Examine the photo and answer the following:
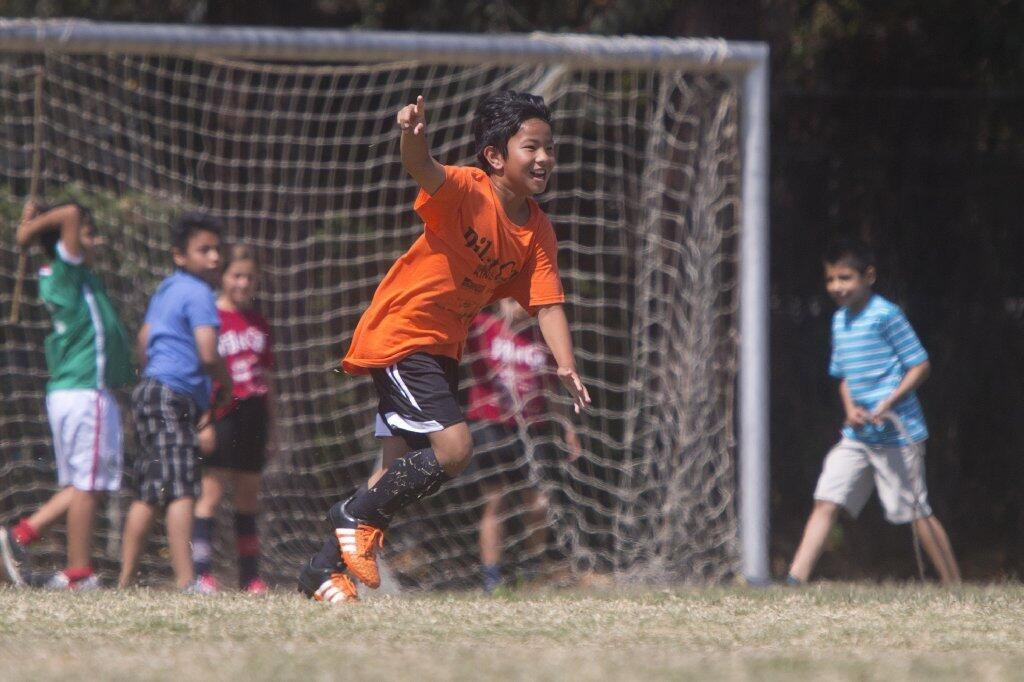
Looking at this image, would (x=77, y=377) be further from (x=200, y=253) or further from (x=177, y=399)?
(x=200, y=253)

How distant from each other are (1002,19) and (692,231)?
252cm

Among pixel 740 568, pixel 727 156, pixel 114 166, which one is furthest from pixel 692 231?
pixel 114 166

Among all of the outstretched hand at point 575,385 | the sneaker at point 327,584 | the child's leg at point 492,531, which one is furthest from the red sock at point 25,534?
the outstretched hand at point 575,385

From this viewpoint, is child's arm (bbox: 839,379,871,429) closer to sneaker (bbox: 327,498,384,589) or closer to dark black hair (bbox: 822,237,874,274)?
dark black hair (bbox: 822,237,874,274)

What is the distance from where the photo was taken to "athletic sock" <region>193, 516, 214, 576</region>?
6148 mm

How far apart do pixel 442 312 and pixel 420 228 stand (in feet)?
Result: 11.0

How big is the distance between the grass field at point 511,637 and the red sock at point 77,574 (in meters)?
1.10

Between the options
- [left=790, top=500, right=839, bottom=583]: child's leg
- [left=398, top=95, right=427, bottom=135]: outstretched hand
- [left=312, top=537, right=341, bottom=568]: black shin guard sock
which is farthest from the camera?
[left=790, top=500, right=839, bottom=583]: child's leg

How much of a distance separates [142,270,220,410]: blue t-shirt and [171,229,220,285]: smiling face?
10 centimetres

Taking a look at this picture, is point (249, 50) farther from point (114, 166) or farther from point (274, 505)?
point (274, 505)

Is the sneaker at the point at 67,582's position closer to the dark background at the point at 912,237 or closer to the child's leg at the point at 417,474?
the child's leg at the point at 417,474

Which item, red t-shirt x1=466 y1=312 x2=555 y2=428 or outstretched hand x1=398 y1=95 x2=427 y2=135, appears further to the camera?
red t-shirt x1=466 y1=312 x2=555 y2=428

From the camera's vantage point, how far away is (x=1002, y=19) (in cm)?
819

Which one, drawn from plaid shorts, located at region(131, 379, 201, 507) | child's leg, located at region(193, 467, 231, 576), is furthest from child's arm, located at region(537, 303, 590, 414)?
child's leg, located at region(193, 467, 231, 576)
